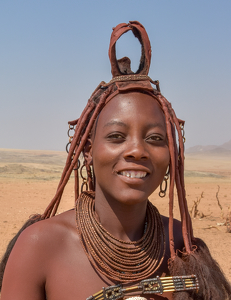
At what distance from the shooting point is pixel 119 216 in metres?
2.17

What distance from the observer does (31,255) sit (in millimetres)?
1898

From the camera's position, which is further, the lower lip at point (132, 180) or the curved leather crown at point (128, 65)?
the curved leather crown at point (128, 65)

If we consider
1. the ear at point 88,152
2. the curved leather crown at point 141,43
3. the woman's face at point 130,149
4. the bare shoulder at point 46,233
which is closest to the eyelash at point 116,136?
the woman's face at point 130,149

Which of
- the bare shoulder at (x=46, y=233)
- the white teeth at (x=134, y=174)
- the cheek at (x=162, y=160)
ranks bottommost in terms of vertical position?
the bare shoulder at (x=46, y=233)

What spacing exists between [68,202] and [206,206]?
4.94 metres

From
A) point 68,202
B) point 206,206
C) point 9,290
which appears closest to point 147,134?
point 9,290

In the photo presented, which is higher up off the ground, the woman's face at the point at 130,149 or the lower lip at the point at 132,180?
the woman's face at the point at 130,149

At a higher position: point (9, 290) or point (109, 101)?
point (109, 101)

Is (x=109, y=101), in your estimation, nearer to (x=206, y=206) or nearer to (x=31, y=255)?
(x=31, y=255)

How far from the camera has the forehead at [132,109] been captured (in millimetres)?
2033

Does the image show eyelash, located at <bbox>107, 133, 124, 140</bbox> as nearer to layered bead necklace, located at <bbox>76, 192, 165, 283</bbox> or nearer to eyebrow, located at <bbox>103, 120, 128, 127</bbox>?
eyebrow, located at <bbox>103, 120, 128, 127</bbox>

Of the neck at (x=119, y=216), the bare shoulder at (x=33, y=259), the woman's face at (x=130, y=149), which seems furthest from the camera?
the neck at (x=119, y=216)

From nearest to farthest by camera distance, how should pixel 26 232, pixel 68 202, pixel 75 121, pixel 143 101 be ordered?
pixel 26 232, pixel 143 101, pixel 75 121, pixel 68 202

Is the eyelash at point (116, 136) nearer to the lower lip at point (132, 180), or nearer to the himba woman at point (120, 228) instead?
the himba woman at point (120, 228)
